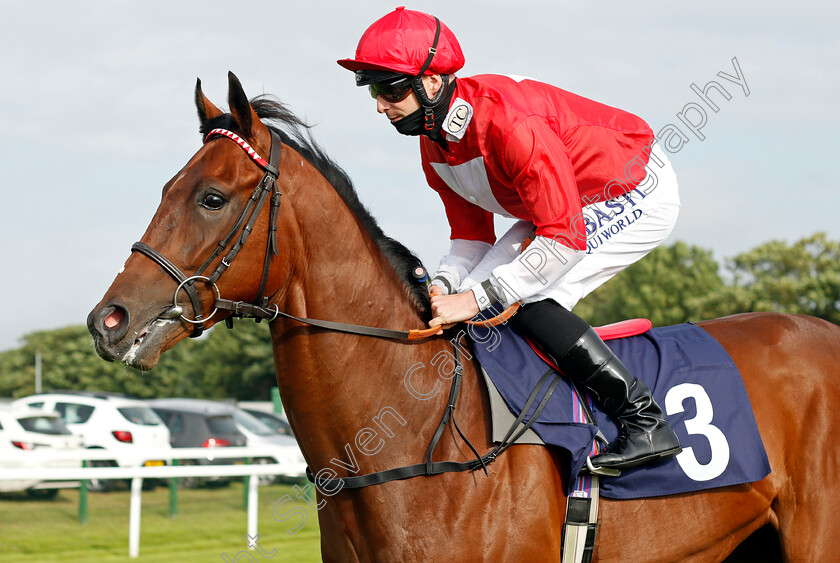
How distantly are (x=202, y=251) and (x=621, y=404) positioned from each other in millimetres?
1588

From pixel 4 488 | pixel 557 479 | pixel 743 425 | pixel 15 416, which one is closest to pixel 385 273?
pixel 557 479

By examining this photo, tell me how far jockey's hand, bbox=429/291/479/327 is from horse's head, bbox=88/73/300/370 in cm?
57

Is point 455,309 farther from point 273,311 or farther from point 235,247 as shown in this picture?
point 235,247

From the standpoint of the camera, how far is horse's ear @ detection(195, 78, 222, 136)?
291cm

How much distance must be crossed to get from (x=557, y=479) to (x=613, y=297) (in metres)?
51.1

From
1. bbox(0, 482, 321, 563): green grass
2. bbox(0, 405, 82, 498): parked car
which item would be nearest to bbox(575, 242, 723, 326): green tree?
bbox(0, 405, 82, 498): parked car

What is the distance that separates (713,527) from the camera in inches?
126

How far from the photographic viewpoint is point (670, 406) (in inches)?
126

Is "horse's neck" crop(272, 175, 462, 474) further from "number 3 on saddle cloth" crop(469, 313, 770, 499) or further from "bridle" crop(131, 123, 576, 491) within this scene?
"number 3 on saddle cloth" crop(469, 313, 770, 499)

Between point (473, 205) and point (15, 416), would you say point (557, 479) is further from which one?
point (15, 416)

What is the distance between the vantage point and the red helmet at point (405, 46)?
2.86 meters

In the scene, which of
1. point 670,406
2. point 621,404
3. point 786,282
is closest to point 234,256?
point 621,404

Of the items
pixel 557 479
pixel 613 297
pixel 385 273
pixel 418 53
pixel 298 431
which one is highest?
pixel 613 297

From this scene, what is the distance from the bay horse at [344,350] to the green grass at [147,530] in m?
4.31
